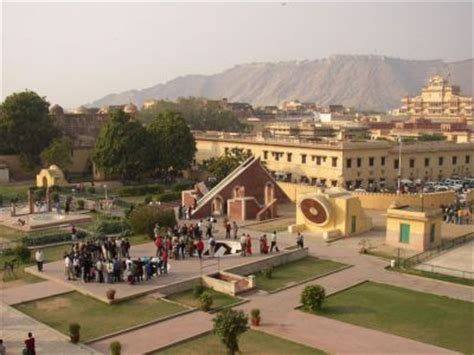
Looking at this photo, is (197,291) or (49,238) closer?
(197,291)

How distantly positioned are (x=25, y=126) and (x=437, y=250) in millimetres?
46441

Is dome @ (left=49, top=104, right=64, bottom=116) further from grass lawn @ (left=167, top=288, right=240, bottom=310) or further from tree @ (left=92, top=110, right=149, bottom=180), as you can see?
grass lawn @ (left=167, top=288, right=240, bottom=310)

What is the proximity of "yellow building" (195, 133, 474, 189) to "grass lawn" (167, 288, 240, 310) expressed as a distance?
31919 mm

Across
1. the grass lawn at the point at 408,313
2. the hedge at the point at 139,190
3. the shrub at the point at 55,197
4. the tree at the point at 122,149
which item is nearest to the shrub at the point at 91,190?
the hedge at the point at 139,190

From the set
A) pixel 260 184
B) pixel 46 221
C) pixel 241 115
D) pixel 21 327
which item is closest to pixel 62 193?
pixel 46 221

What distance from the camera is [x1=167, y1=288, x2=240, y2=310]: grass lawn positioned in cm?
2239

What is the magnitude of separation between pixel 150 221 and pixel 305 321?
46.5ft

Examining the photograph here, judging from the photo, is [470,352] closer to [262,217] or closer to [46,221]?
[262,217]

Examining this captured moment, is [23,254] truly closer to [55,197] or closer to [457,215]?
[55,197]

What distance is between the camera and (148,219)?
32750 mm

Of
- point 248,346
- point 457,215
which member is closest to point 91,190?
point 457,215

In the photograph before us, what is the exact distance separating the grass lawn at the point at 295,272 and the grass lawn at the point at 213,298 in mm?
2044

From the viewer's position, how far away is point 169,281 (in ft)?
80.0

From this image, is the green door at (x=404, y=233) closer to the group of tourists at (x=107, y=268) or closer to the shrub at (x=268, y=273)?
the shrub at (x=268, y=273)
